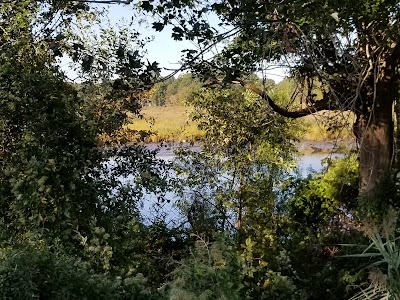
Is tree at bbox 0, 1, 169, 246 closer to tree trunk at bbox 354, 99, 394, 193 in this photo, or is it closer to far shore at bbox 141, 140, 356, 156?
far shore at bbox 141, 140, 356, 156

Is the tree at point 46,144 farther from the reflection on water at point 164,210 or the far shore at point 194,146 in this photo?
the reflection on water at point 164,210

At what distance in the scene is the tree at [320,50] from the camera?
2469 mm

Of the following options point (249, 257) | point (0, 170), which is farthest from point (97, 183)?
point (249, 257)

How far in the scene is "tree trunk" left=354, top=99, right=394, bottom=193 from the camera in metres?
5.18

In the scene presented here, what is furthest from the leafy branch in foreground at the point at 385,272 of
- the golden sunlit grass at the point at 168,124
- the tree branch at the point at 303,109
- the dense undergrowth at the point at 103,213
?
the golden sunlit grass at the point at 168,124

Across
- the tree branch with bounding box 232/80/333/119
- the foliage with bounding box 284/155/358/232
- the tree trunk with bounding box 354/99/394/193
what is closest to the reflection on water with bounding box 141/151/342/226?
the foliage with bounding box 284/155/358/232

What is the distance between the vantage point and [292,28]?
3.01 metres

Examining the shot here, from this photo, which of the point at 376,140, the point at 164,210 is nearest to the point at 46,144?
the point at 164,210

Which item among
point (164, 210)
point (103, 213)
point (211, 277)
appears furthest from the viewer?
point (164, 210)

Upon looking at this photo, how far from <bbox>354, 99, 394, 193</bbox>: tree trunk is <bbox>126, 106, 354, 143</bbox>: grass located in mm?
149

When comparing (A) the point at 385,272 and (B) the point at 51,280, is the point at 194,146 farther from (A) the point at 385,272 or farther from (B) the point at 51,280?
(B) the point at 51,280

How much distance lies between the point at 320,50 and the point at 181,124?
330cm

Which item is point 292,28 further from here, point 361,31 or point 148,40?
point 148,40

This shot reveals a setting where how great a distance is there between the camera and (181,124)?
6676mm
